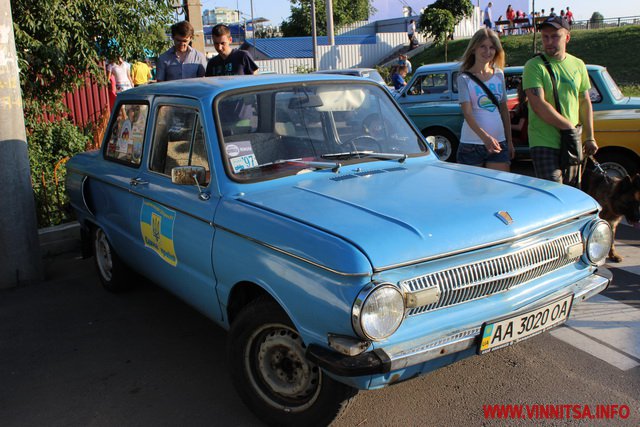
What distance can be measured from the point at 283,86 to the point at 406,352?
6.87 ft

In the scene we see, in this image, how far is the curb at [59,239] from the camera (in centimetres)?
651

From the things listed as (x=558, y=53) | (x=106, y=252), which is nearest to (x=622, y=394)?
(x=558, y=53)

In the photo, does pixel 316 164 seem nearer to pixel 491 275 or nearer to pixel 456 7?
pixel 491 275

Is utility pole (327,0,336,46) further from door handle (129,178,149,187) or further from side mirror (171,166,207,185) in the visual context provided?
side mirror (171,166,207,185)

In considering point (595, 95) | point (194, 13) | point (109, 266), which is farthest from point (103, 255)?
point (595, 95)

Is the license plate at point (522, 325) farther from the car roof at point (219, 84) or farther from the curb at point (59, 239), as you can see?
the curb at point (59, 239)

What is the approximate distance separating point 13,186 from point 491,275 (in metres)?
4.51

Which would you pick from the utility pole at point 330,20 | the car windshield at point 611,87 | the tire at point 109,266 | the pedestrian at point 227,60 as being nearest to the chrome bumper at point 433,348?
the tire at point 109,266

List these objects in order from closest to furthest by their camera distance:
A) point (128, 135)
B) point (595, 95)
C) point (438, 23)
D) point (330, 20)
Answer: point (128, 135)
point (595, 95)
point (438, 23)
point (330, 20)

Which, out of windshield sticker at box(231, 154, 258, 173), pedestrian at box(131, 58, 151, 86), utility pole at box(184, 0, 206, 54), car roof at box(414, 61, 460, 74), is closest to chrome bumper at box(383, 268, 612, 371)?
windshield sticker at box(231, 154, 258, 173)

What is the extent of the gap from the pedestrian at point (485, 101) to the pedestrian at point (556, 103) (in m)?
0.26

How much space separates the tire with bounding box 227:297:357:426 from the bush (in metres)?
4.86

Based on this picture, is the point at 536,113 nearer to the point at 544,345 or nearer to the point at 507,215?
the point at 544,345

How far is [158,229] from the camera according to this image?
402cm
